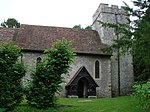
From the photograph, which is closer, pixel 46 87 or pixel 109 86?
pixel 46 87

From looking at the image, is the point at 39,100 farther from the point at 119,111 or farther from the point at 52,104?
the point at 119,111

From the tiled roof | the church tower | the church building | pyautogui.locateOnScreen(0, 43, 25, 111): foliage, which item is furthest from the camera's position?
the church tower

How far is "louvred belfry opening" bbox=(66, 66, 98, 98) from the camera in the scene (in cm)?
2355

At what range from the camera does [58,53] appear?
1495cm

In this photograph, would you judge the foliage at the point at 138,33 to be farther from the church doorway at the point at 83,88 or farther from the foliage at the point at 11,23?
the foliage at the point at 11,23

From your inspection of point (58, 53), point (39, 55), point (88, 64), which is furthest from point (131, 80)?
point (58, 53)

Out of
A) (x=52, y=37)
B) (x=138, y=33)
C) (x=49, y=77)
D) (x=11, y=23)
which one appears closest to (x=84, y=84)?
(x=52, y=37)

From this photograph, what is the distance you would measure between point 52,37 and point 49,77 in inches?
517

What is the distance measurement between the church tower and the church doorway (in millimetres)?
4014

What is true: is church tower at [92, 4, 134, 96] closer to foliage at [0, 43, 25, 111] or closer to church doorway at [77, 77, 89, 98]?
church doorway at [77, 77, 89, 98]

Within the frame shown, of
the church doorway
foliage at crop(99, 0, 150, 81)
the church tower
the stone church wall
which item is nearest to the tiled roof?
the stone church wall

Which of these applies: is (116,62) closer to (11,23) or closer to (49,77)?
(49,77)

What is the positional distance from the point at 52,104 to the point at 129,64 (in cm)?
1637

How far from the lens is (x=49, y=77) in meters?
14.6
